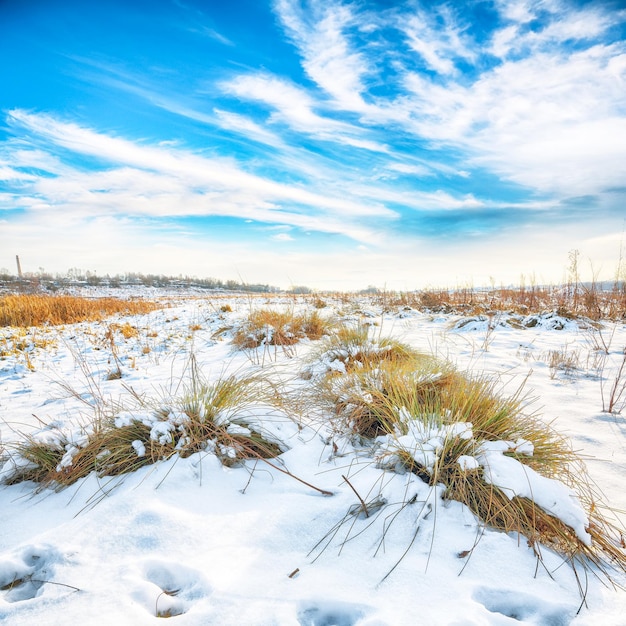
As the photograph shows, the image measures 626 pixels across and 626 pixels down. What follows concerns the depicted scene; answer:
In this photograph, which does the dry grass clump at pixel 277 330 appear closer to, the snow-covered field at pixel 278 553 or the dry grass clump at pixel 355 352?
the dry grass clump at pixel 355 352

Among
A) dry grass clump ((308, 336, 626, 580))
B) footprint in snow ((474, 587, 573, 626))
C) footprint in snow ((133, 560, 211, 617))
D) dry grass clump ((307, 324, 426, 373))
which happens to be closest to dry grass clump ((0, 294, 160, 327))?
dry grass clump ((307, 324, 426, 373))

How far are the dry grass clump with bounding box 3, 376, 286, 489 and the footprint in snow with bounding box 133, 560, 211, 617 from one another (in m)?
0.67

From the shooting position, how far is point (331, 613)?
1.31 metres

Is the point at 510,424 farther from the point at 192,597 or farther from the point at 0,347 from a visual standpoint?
the point at 0,347

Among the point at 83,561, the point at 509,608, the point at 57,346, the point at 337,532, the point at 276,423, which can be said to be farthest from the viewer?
the point at 57,346

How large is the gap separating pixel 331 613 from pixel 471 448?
3.44 ft

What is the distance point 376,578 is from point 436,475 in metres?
0.52

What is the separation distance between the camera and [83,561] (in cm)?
152

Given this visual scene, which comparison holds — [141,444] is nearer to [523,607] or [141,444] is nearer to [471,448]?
[471,448]

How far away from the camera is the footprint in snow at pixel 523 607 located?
51.0 inches

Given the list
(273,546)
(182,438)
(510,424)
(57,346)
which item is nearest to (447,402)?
(510,424)

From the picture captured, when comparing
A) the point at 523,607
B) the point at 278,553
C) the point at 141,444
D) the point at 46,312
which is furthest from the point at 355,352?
the point at 46,312

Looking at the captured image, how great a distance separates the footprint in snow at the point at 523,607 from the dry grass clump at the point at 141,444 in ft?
4.39

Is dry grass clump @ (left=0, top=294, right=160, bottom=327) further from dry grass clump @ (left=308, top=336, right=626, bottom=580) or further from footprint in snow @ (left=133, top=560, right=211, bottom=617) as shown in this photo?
footprint in snow @ (left=133, top=560, right=211, bottom=617)
